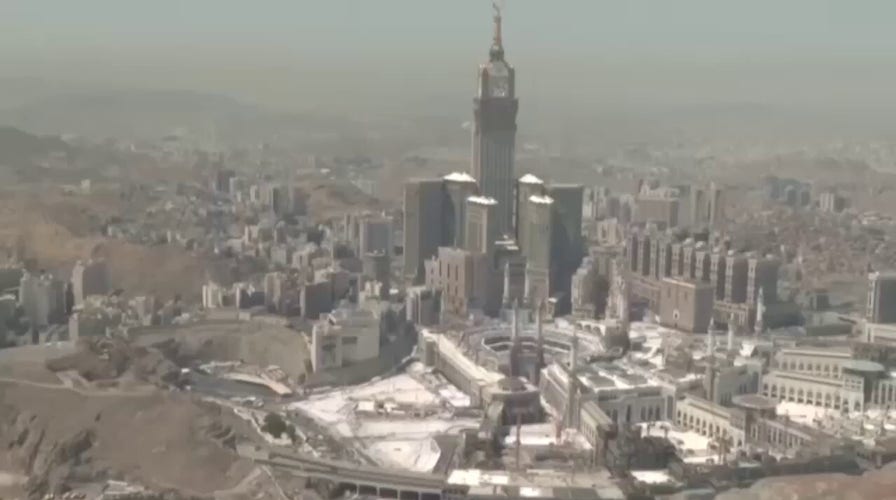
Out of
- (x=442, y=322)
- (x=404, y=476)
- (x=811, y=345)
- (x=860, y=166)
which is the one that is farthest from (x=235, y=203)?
(x=860, y=166)

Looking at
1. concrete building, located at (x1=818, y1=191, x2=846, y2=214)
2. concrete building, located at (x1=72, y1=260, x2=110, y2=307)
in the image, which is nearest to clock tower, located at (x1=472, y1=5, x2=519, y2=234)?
concrete building, located at (x1=72, y1=260, x2=110, y2=307)

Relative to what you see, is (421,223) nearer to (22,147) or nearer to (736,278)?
(736,278)

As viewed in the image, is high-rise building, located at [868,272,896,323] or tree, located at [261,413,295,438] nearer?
tree, located at [261,413,295,438]

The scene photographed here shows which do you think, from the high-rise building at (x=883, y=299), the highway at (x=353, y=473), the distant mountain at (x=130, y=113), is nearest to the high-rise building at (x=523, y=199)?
the high-rise building at (x=883, y=299)

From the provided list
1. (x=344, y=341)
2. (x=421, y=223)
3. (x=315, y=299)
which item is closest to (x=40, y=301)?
(x=315, y=299)

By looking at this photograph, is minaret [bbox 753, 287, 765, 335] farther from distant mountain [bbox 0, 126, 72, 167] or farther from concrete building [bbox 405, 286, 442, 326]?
distant mountain [bbox 0, 126, 72, 167]

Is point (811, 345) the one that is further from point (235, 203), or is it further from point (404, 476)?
point (235, 203)
